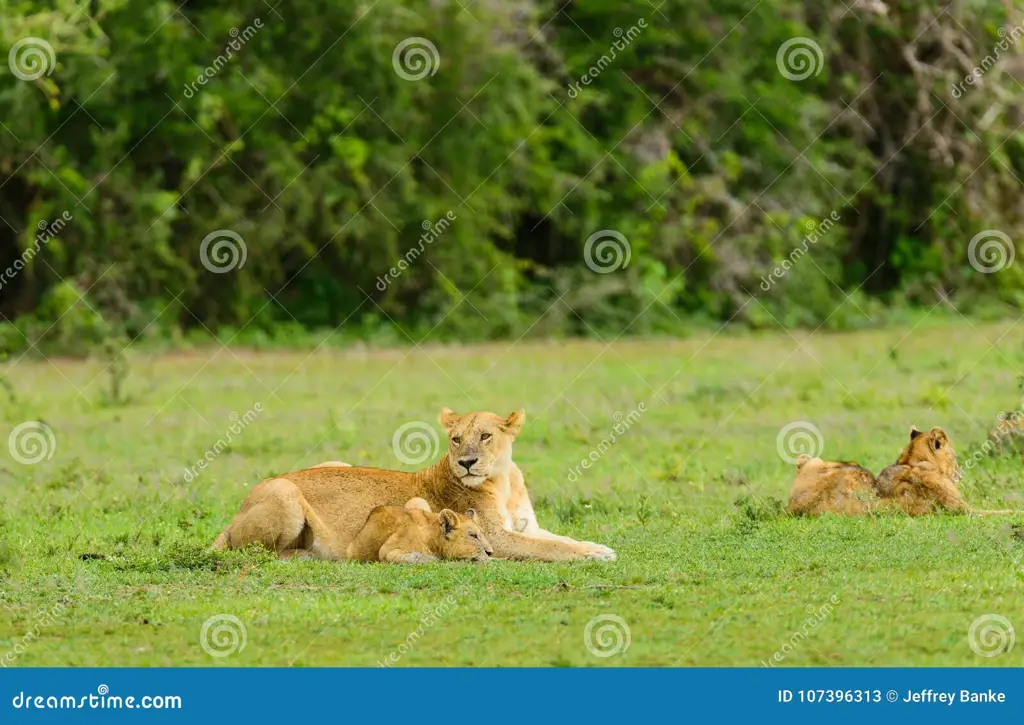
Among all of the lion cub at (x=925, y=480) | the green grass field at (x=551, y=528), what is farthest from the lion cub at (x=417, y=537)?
the lion cub at (x=925, y=480)

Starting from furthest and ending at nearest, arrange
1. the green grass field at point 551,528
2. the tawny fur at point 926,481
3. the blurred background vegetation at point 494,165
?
1. the blurred background vegetation at point 494,165
2. the tawny fur at point 926,481
3. the green grass field at point 551,528

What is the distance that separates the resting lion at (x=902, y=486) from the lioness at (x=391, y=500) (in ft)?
5.72

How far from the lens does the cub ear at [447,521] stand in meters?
9.55

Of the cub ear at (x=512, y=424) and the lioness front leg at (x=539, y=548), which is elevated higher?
the cub ear at (x=512, y=424)

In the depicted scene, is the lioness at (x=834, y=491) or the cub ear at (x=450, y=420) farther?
the lioness at (x=834, y=491)

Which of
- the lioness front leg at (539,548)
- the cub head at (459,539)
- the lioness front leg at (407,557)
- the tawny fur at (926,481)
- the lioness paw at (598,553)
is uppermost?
the tawny fur at (926,481)

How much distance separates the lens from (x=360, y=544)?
31.9ft

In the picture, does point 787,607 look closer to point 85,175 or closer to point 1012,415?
point 1012,415

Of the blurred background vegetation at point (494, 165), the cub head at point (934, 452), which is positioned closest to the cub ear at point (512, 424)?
the cub head at point (934, 452)

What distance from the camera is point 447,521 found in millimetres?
9555

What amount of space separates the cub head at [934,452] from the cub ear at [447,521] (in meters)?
2.96

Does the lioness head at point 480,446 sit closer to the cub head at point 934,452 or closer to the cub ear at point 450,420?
the cub ear at point 450,420

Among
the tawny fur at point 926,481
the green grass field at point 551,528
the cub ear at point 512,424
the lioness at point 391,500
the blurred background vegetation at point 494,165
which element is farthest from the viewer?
the blurred background vegetation at point 494,165

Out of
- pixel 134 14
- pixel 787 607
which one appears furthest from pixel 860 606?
pixel 134 14
